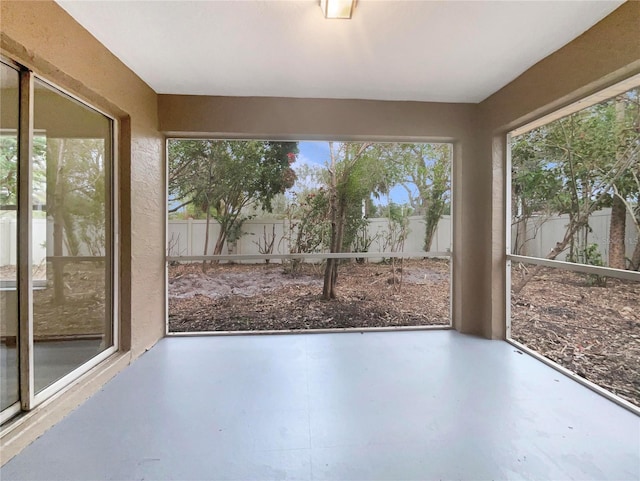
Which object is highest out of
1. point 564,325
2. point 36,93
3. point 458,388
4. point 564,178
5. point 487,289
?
point 36,93

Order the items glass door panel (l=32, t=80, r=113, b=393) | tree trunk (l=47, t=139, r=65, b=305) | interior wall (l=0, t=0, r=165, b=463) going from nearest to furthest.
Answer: interior wall (l=0, t=0, r=165, b=463)
glass door panel (l=32, t=80, r=113, b=393)
tree trunk (l=47, t=139, r=65, b=305)

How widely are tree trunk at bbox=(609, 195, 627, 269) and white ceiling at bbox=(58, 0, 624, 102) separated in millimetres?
1288

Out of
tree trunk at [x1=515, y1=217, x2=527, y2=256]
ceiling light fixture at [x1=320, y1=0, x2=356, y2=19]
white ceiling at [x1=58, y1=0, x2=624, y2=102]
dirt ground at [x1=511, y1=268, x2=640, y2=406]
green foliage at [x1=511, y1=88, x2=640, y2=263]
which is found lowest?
dirt ground at [x1=511, y1=268, x2=640, y2=406]

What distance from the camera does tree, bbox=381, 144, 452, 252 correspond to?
325cm

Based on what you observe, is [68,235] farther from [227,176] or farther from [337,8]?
[337,8]

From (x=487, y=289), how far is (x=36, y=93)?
4113mm

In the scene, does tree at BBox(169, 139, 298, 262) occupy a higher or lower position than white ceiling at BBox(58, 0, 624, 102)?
lower

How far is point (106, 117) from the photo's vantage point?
233 cm

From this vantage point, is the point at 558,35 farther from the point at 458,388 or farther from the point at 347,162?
the point at 458,388

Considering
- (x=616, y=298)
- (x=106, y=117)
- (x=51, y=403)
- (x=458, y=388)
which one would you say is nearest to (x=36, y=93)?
(x=106, y=117)

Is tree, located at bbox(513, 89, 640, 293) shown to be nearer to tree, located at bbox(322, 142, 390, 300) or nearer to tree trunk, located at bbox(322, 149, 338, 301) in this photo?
tree, located at bbox(322, 142, 390, 300)

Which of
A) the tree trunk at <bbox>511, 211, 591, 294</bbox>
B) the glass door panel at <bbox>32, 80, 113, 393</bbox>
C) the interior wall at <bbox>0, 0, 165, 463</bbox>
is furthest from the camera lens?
the tree trunk at <bbox>511, 211, 591, 294</bbox>

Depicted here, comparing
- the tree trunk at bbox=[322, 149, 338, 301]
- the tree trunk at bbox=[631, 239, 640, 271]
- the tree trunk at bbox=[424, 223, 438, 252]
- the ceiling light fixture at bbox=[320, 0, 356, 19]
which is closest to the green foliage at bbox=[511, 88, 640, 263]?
the tree trunk at bbox=[631, 239, 640, 271]

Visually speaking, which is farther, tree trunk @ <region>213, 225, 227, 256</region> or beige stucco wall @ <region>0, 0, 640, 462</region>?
tree trunk @ <region>213, 225, 227, 256</region>
